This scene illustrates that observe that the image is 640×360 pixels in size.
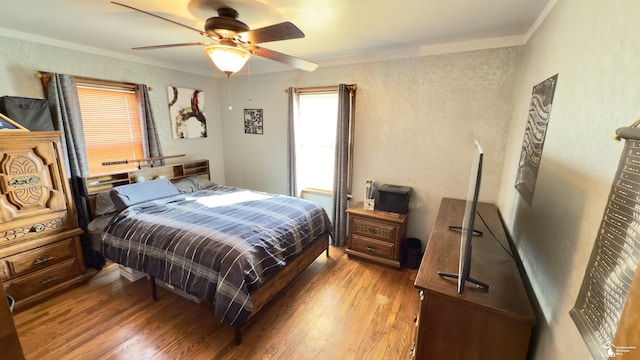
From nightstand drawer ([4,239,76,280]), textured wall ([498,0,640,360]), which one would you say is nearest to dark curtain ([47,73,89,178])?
nightstand drawer ([4,239,76,280])

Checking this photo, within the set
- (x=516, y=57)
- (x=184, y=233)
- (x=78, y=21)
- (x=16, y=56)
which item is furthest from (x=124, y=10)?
(x=516, y=57)

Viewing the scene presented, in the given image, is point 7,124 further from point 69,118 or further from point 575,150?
point 575,150

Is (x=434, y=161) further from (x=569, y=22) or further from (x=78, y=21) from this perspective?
(x=78, y=21)

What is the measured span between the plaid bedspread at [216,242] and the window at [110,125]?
35.4 inches

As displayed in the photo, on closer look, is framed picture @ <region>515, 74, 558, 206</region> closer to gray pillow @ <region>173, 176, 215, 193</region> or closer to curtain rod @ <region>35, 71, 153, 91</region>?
gray pillow @ <region>173, 176, 215, 193</region>

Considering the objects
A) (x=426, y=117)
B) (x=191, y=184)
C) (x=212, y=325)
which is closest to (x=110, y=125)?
(x=191, y=184)

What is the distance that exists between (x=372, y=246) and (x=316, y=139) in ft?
5.36

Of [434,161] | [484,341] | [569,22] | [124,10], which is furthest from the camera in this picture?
[434,161]

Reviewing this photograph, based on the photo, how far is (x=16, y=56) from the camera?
236 cm

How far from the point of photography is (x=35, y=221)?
7.25 feet

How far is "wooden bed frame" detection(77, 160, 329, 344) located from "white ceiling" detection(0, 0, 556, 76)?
1436mm

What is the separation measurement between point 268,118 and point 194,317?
2.72m

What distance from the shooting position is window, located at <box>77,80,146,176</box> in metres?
2.86

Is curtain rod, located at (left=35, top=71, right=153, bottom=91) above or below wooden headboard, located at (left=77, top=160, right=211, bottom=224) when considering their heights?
above
